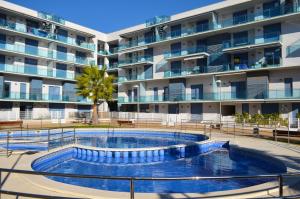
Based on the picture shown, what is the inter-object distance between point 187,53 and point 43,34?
22.4m

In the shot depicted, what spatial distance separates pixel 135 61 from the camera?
47.1 metres

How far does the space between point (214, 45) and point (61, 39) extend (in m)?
24.6

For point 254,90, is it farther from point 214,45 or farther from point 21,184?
point 21,184

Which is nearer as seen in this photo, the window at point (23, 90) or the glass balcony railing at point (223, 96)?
the glass balcony railing at point (223, 96)

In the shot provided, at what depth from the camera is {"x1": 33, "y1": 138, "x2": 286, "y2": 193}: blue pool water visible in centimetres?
1059

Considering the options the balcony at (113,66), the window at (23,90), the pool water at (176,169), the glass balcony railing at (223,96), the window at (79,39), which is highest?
the window at (79,39)

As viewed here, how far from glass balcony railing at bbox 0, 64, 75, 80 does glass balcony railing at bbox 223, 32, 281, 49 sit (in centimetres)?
2554

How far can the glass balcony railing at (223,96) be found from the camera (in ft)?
99.0

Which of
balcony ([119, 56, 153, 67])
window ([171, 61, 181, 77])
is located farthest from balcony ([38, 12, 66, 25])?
window ([171, 61, 181, 77])

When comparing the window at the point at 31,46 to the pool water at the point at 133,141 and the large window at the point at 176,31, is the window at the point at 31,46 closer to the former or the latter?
the large window at the point at 176,31

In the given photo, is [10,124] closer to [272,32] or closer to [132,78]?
[132,78]

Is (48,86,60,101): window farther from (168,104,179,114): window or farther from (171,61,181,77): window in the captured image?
(171,61,181,77): window

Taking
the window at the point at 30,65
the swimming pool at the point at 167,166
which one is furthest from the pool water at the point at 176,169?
the window at the point at 30,65

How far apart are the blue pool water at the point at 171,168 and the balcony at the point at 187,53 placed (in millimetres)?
22378
